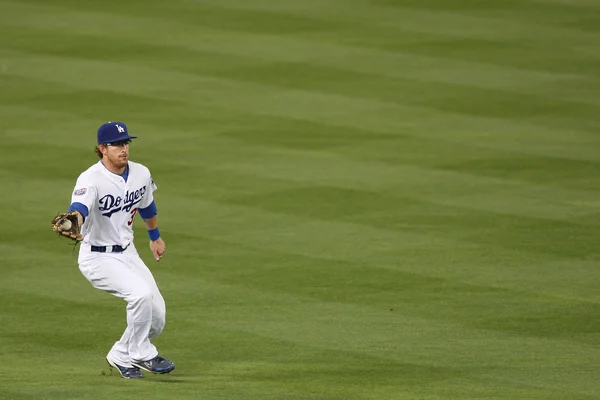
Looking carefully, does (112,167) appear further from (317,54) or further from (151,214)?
(317,54)

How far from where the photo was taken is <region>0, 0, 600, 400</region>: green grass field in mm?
9289

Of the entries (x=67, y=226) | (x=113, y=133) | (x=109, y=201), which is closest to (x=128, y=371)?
(x=109, y=201)

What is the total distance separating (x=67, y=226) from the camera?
7.99 meters

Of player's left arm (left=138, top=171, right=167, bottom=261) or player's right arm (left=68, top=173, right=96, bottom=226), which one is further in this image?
player's left arm (left=138, top=171, right=167, bottom=261)

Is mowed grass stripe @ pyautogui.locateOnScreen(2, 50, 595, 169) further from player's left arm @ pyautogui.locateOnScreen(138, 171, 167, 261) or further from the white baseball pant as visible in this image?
the white baseball pant

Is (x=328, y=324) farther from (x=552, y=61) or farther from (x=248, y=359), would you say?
(x=552, y=61)

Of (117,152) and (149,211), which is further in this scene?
(149,211)

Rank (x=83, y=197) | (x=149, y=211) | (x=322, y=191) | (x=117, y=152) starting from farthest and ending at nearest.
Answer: (x=322, y=191), (x=149, y=211), (x=117, y=152), (x=83, y=197)

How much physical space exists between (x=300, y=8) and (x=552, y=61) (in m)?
4.55

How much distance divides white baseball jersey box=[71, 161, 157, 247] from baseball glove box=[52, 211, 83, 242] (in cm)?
45

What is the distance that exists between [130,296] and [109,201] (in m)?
0.69

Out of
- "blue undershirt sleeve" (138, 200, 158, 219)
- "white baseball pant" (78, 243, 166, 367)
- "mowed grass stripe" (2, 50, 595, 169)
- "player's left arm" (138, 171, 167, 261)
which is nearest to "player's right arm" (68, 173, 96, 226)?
"white baseball pant" (78, 243, 166, 367)

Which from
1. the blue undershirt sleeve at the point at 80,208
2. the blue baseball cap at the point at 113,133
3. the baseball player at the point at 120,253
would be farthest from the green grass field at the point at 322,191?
the blue baseball cap at the point at 113,133

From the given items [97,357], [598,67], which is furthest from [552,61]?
[97,357]
